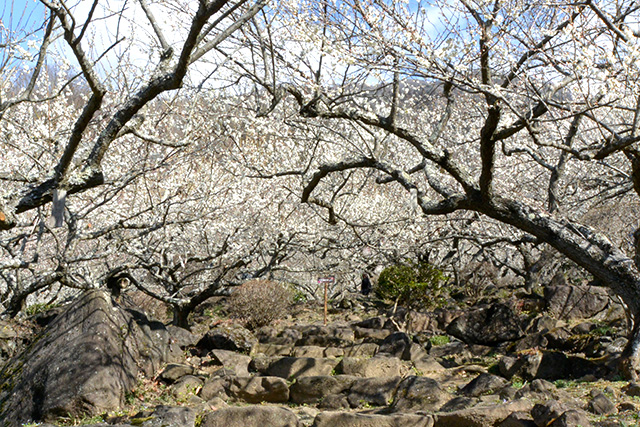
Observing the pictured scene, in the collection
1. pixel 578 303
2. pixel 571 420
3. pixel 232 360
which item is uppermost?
pixel 578 303

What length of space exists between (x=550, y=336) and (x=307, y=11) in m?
6.69

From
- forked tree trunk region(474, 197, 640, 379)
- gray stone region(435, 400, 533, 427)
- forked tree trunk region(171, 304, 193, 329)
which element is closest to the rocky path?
gray stone region(435, 400, 533, 427)

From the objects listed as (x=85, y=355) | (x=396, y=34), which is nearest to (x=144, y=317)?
(x=85, y=355)

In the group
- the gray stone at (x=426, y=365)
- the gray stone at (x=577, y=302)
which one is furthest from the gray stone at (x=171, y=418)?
the gray stone at (x=577, y=302)

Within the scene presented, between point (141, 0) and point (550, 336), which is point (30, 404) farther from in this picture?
point (550, 336)

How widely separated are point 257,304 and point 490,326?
5.55m

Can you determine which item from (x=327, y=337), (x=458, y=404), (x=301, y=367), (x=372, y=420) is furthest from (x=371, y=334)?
(x=372, y=420)

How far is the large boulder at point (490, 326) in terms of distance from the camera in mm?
10766

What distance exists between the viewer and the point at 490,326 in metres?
11.0

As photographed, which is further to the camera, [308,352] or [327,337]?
[327,337]

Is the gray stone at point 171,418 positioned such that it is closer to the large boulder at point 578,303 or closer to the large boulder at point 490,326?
the large boulder at point 490,326

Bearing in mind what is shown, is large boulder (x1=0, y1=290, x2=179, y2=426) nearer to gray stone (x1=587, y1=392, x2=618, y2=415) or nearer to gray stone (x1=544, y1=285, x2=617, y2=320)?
gray stone (x1=587, y1=392, x2=618, y2=415)

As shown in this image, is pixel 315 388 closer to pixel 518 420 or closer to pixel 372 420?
pixel 372 420

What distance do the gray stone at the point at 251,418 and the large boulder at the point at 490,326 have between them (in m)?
6.30
